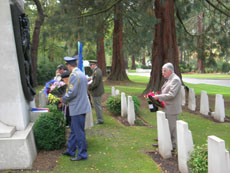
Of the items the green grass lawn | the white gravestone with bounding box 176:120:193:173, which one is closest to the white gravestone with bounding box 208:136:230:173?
the white gravestone with bounding box 176:120:193:173

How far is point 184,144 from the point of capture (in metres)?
4.75

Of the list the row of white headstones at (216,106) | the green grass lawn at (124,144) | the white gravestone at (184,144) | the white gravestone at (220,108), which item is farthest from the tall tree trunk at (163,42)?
the white gravestone at (184,144)

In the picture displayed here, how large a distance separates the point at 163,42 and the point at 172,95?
29.9ft

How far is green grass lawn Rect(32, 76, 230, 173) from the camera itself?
17.5ft

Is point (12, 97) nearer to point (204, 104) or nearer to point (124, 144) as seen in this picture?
point (124, 144)

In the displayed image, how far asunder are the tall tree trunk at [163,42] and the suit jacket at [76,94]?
377 inches

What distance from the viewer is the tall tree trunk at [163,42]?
14.4 meters

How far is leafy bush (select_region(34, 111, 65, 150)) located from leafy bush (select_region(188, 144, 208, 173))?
2.85 metres

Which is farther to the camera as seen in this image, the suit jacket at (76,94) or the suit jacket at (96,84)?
the suit jacket at (96,84)

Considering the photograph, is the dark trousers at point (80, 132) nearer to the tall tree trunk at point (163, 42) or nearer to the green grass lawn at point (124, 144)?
the green grass lawn at point (124, 144)

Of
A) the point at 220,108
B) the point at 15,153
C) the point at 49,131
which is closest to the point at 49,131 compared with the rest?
the point at 49,131

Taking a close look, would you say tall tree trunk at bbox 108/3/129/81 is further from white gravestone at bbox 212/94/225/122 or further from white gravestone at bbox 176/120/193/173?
white gravestone at bbox 176/120/193/173

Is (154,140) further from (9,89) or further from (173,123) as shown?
(9,89)

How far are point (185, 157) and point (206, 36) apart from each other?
587 inches
